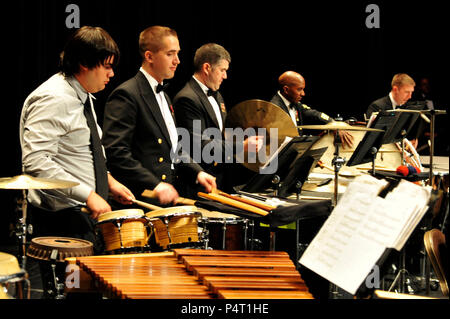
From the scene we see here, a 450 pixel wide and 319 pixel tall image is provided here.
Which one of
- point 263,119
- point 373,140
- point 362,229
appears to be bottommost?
point 362,229

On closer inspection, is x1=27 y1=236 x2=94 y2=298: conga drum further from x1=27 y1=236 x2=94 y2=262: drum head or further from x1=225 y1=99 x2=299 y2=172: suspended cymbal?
x1=225 y1=99 x2=299 y2=172: suspended cymbal

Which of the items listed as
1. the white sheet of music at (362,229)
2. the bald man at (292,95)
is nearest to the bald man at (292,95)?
the bald man at (292,95)

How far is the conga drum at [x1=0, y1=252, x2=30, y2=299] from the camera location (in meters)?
1.92

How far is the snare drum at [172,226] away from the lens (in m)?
2.80

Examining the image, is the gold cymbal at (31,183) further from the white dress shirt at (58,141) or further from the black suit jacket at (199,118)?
the black suit jacket at (199,118)

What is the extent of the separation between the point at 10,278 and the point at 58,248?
441mm

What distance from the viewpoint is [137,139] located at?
139 inches

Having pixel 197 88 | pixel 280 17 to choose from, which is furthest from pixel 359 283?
pixel 280 17

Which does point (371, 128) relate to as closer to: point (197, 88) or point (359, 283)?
point (197, 88)

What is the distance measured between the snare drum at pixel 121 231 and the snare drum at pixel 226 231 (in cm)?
76

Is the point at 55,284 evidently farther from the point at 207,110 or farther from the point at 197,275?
the point at 207,110

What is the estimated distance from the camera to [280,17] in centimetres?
744

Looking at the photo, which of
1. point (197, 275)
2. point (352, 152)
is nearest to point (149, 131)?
point (197, 275)

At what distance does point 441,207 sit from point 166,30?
1.98 m
